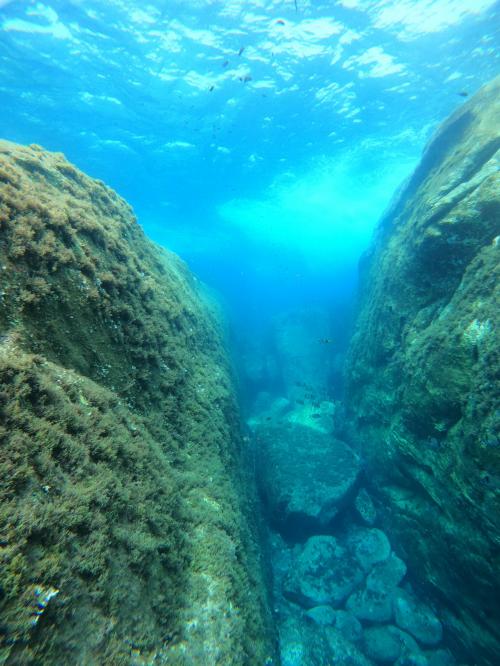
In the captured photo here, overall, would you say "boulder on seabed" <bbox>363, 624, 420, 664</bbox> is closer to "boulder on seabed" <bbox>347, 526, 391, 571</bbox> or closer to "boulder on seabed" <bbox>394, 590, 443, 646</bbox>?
"boulder on seabed" <bbox>394, 590, 443, 646</bbox>

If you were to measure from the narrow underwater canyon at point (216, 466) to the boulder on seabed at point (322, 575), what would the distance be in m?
0.05

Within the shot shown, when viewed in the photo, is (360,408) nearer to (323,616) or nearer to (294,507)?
(294,507)

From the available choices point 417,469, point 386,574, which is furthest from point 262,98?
point 386,574

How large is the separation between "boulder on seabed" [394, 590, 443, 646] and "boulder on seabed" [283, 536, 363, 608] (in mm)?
1045

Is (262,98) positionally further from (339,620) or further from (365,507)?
(339,620)

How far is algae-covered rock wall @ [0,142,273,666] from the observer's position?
207 centimetres

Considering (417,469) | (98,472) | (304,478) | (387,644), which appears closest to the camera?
(98,472)

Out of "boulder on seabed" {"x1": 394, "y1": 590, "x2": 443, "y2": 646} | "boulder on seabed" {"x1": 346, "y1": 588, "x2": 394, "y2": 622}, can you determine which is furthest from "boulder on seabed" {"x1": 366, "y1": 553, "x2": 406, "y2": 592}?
"boulder on seabed" {"x1": 394, "y1": 590, "x2": 443, "y2": 646}

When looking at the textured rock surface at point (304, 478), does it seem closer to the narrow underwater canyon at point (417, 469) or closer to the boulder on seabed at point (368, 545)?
the narrow underwater canyon at point (417, 469)

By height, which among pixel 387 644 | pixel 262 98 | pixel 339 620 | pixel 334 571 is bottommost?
pixel 387 644

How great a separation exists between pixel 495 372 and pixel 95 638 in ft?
18.1

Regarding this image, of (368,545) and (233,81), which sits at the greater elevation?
(233,81)

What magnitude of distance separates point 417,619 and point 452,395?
625cm

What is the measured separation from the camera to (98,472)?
279 centimetres
